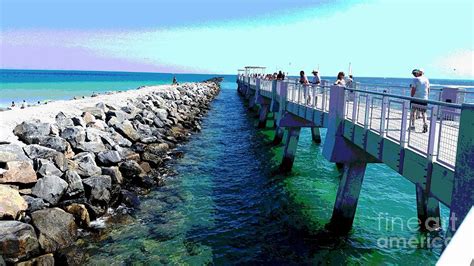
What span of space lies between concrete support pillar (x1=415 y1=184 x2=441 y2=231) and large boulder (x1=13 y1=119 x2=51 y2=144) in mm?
10805

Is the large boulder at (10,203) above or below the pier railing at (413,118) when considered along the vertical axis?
below

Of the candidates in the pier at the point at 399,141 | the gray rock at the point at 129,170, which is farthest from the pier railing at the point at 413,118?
the gray rock at the point at 129,170

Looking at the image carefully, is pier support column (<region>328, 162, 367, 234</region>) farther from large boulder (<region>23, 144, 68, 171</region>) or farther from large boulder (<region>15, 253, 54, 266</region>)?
large boulder (<region>23, 144, 68, 171</region>)

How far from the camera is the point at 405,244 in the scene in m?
8.95

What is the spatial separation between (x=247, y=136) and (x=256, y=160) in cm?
684

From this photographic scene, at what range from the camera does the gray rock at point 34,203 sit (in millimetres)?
8595

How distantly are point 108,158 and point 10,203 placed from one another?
450cm

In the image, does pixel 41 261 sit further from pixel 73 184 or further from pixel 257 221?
pixel 257 221

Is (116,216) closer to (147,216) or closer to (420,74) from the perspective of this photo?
(147,216)

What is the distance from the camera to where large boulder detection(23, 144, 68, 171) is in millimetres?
10500

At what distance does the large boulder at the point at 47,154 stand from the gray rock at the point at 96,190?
0.79m

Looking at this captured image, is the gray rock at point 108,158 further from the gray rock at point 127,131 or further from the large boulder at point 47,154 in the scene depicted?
the gray rock at point 127,131

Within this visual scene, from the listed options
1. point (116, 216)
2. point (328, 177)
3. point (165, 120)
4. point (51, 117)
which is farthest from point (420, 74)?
point (165, 120)

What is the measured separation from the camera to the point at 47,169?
9.92 m
